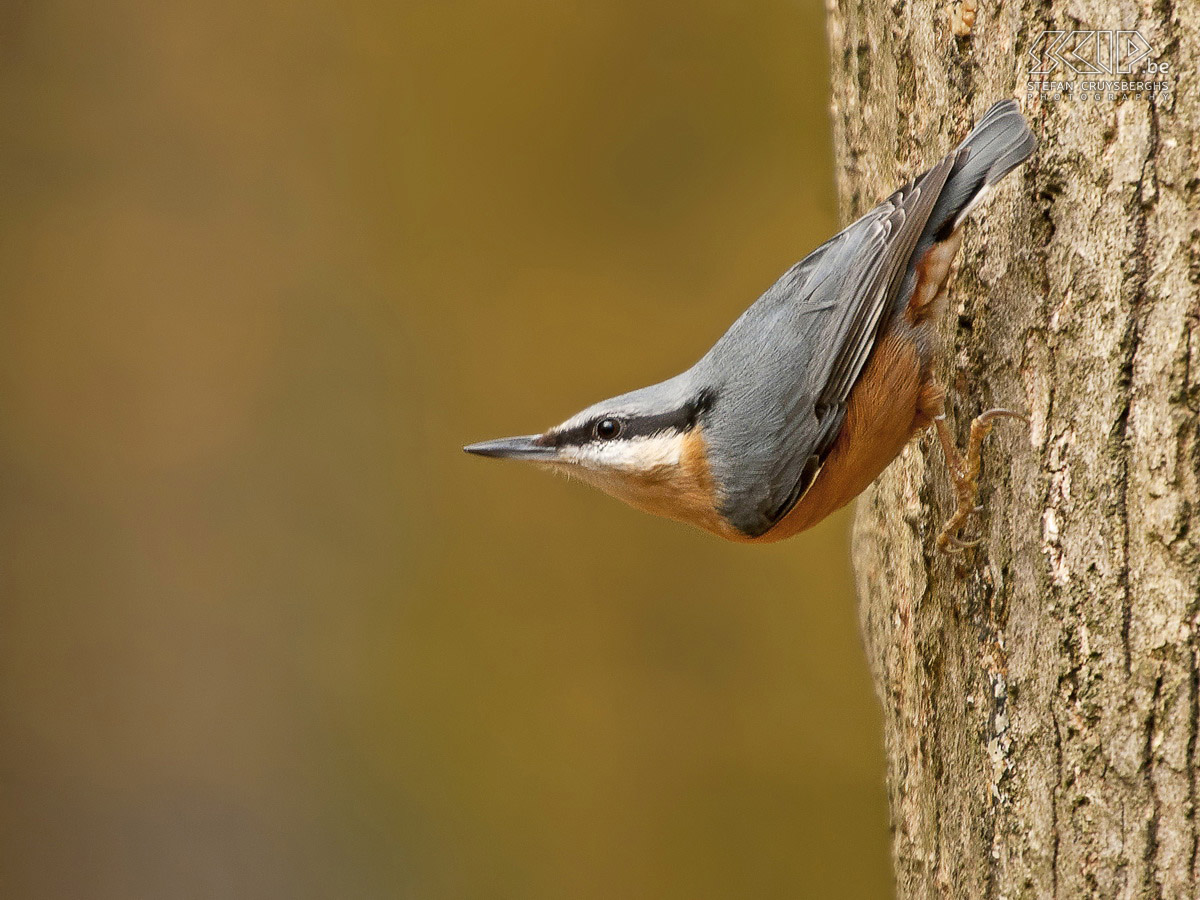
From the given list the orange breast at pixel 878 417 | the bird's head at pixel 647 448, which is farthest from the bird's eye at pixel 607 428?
the orange breast at pixel 878 417

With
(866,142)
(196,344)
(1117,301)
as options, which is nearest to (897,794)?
(1117,301)

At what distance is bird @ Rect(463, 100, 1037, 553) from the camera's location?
1.56 meters

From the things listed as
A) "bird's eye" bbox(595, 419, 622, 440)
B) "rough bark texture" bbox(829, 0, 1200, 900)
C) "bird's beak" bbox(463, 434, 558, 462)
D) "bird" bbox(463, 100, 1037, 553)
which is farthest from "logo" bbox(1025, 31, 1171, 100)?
"bird's beak" bbox(463, 434, 558, 462)

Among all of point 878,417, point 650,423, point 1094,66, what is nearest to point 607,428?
point 650,423

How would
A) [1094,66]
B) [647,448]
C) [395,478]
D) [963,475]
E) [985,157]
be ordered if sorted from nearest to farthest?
1. [1094,66]
2. [985,157]
3. [963,475]
4. [647,448]
5. [395,478]

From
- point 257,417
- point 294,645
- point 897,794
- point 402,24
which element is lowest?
point 897,794

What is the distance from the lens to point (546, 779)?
142 inches

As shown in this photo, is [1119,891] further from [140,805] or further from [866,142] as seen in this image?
[140,805]

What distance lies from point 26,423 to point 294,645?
121 centimetres

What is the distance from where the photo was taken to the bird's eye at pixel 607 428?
169 cm

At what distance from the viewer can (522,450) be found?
1.72 m

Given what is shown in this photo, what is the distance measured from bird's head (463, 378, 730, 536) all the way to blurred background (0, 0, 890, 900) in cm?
172

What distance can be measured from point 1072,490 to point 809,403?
457mm

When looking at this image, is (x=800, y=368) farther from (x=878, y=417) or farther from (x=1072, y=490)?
(x=1072, y=490)
